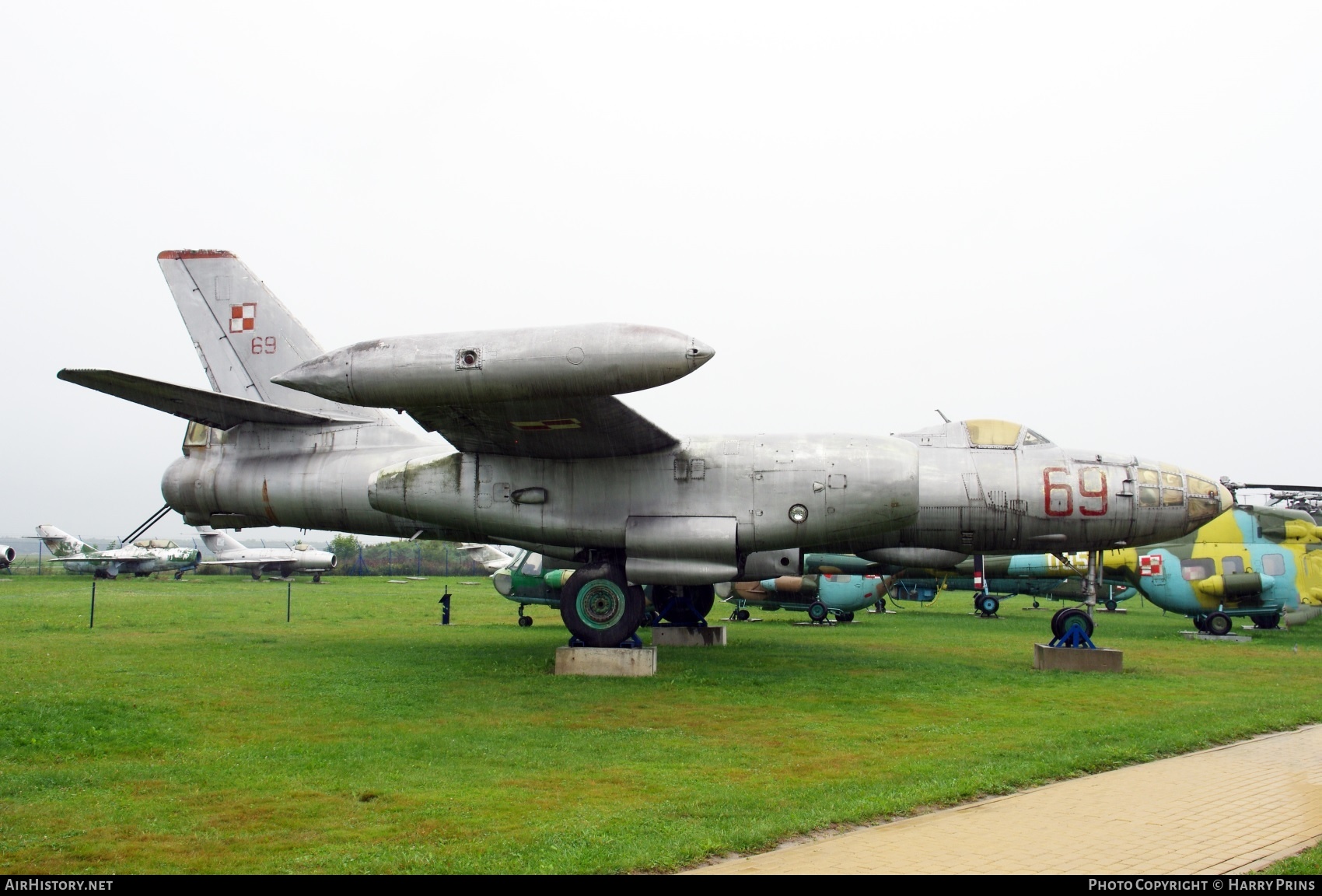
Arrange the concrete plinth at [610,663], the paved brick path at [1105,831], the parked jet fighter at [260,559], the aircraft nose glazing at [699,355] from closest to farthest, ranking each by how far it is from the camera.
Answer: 1. the paved brick path at [1105,831]
2. the aircraft nose glazing at [699,355]
3. the concrete plinth at [610,663]
4. the parked jet fighter at [260,559]

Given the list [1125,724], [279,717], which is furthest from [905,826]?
[279,717]

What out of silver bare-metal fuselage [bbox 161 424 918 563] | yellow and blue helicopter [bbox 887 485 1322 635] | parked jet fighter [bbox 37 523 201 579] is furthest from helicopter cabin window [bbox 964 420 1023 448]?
parked jet fighter [bbox 37 523 201 579]

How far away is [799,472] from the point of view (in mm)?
12312

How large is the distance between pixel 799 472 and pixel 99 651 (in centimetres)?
1089

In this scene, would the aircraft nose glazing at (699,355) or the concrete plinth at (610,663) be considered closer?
the aircraft nose glazing at (699,355)

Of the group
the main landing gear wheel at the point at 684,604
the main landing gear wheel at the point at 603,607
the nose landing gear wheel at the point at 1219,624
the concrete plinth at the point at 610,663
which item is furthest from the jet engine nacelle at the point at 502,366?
the nose landing gear wheel at the point at 1219,624

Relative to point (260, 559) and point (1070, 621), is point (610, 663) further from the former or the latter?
point (260, 559)

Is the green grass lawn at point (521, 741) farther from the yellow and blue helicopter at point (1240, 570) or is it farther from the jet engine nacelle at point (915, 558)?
the yellow and blue helicopter at point (1240, 570)

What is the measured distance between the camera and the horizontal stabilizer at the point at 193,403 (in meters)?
11.6

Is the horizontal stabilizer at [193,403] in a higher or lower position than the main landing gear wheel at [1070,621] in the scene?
higher

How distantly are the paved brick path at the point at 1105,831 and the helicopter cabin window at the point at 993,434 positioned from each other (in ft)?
22.1

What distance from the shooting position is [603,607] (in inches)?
517

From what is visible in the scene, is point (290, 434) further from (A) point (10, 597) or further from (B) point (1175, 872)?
(A) point (10, 597)

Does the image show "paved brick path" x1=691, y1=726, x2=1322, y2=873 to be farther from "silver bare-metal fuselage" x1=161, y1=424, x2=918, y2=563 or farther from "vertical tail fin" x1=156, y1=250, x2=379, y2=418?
"vertical tail fin" x1=156, y1=250, x2=379, y2=418
